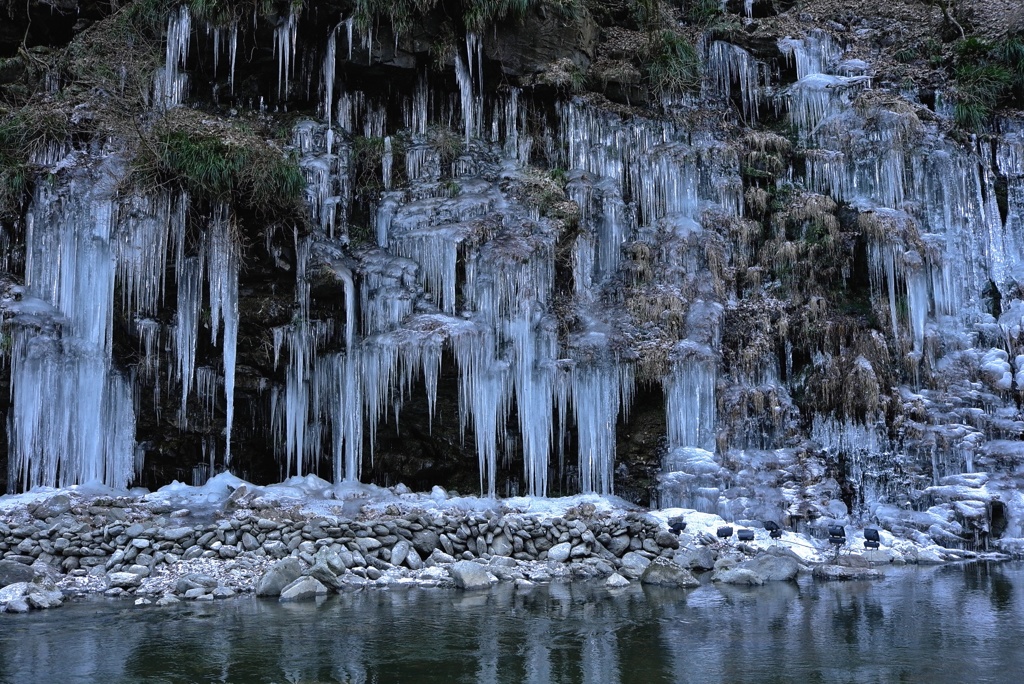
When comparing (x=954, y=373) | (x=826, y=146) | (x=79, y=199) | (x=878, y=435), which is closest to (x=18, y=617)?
(x=79, y=199)

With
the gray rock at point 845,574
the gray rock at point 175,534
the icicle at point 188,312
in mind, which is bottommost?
the gray rock at point 845,574

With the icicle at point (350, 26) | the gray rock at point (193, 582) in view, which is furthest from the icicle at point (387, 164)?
the gray rock at point (193, 582)

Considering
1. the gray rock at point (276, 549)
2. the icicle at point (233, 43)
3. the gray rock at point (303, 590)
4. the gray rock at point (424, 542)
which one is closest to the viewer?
the gray rock at point (303, 590)

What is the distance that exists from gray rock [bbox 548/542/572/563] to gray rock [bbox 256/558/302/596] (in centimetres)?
357

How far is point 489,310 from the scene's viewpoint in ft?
46.5

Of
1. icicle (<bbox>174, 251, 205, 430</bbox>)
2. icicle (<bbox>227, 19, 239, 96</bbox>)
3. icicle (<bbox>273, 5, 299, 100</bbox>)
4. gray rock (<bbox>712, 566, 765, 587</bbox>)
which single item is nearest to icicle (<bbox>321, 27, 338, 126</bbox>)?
icicle (<bbox>273, 5, 299, 100</bbox>)

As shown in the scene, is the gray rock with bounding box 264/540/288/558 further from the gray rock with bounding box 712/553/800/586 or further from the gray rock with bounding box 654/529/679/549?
the gray rock with bounding box 712/553/800/586

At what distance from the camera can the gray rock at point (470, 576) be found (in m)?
10.4

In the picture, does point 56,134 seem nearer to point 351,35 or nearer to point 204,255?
point 204,255

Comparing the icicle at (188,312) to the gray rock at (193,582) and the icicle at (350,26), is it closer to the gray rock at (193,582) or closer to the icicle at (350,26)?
the gray rock at (193,582)

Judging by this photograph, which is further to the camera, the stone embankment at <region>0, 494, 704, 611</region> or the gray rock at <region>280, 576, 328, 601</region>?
the stone embankment at <region>0, 494, 704, 611</region>

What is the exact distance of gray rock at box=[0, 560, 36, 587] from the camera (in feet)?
31.5

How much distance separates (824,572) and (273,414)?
924cm

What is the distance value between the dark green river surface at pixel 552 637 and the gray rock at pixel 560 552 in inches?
70.9
